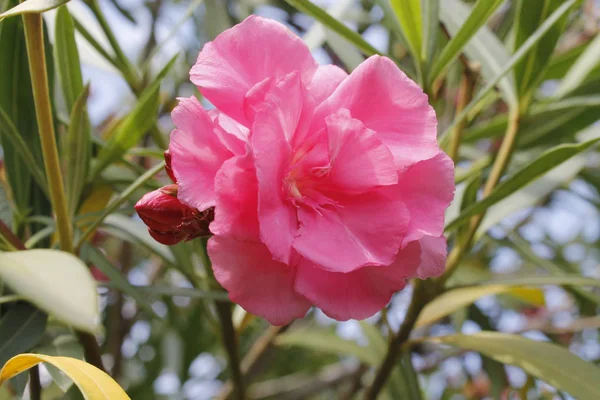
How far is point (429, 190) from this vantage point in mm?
620

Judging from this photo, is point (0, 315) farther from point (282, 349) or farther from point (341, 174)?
point (282, 349)

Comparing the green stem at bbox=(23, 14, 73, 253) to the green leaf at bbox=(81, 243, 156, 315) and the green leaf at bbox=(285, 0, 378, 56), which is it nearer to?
the green leaf at bbox=(81, 243, 156, 315)

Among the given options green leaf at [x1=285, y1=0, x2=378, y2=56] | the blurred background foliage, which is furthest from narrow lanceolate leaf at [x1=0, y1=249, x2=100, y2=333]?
green leaf at [x1=285, y1=0, x2=378, y2=56]

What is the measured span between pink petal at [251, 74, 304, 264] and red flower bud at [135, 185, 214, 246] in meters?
0.06

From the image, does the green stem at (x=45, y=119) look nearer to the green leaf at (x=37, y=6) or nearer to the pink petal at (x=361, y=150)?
the green leaf at (x=37, y=6)

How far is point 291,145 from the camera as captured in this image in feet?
1.99

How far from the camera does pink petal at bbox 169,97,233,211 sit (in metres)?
0.55

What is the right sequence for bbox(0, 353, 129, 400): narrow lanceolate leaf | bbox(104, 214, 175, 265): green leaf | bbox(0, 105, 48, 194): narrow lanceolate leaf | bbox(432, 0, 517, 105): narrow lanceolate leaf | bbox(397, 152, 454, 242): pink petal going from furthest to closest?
1. bbox(432, 0, 517, 105): narrow lanceolate leaf
2. bbox(104, 214, 175, 265): green leaf
3. bbox(0, 105, 48, 194): narrow lanceolate leaf
4. bbox(397, 152, 454, 242): pink petal
5. bbox(0, 353, 129, 400): narrow lanceolate leaf

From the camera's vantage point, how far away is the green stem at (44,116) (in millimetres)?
571

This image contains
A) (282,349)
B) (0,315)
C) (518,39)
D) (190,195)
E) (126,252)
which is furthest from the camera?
(282,349)

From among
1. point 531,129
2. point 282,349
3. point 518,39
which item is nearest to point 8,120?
point 518,39

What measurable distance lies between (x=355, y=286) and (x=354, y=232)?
46mm

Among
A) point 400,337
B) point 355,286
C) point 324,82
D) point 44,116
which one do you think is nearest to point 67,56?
point 44,116

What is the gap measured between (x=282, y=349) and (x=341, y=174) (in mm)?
1458
